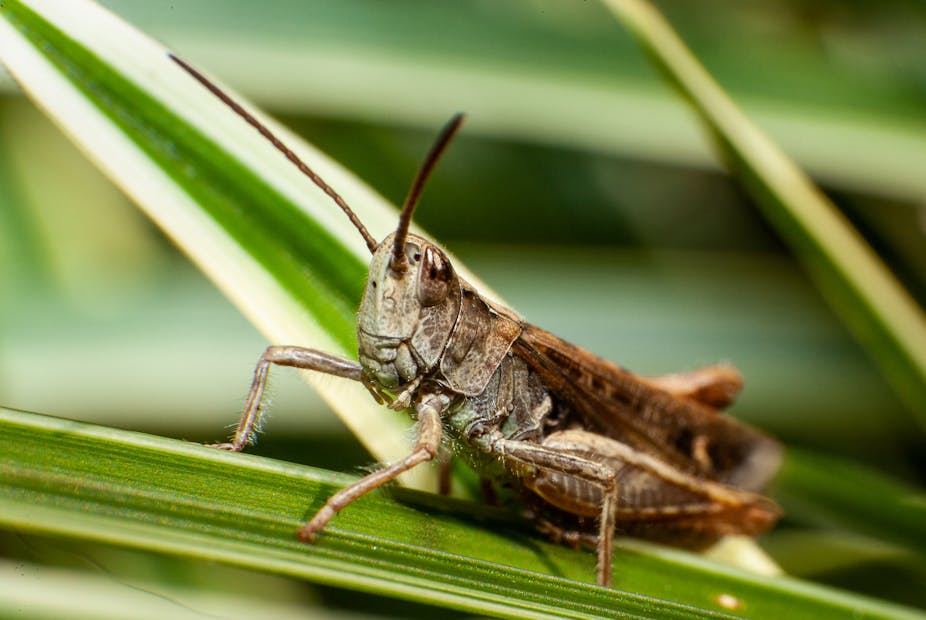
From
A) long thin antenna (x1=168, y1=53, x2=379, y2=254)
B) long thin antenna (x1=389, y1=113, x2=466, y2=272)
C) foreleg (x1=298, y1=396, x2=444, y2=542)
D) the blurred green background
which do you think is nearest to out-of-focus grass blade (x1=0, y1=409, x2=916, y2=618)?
foreleg (x1=298, y1=396, x2=444, y2=542)

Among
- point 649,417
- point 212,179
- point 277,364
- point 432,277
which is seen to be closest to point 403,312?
point 432,277

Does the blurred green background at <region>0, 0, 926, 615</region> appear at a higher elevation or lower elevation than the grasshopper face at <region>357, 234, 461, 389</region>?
higher

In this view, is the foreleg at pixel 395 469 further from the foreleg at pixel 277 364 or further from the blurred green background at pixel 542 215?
the blurred green background at pixel 542 215

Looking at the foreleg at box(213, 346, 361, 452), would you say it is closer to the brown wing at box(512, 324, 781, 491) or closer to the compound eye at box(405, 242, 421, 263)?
the compound eye at box(405, 242, 421, 263)

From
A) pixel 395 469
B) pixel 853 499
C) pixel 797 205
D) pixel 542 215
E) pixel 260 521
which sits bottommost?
pixel 260 521

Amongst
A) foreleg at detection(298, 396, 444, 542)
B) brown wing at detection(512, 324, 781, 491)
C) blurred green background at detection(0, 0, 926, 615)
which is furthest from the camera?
blurred green background at detection(0, 0, 926, 615)

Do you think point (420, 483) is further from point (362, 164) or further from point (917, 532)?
point (362, 164)

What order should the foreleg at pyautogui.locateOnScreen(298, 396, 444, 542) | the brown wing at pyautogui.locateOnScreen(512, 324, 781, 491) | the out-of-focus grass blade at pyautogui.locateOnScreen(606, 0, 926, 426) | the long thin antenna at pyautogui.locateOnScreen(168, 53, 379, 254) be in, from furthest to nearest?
the out-of-focus grass blade at pyautogui.locateOnScreen(606, 0, 926, 426)
the brown wing at pyautogui.locateOnScreen(512, 324, 781, 491)
the long thin antenna at pyautogui.locateOnScreen(168, 53, 379, 254)
the foreleg at pyautogui.locateOnScreen(298, 396, 444, 542)

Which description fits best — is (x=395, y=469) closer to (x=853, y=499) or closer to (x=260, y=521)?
(x=260, y=521)
